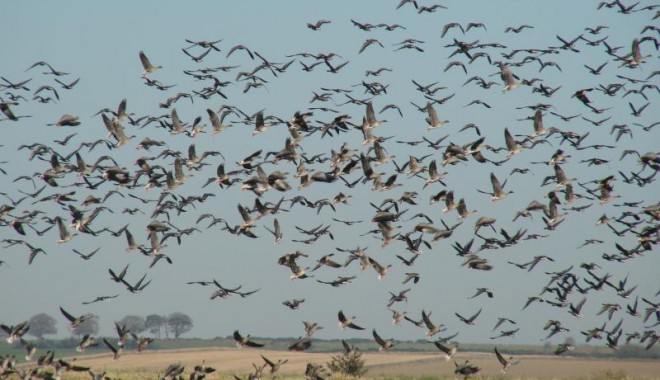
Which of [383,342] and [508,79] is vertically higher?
[508,79]

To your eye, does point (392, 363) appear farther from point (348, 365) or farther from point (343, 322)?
point (343, 322)

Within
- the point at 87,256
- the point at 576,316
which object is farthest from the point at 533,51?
the point at 87,256

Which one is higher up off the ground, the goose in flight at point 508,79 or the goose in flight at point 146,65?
the goose in flight at point 146,65

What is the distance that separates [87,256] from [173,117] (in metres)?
7.59

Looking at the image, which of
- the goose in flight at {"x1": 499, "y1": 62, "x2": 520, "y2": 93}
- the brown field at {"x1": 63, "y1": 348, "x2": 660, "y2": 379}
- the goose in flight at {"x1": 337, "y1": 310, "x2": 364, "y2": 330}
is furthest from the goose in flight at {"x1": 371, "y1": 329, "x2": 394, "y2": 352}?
the brown field at {"x1": 63, "y1": 348, "x2": 660, "y2": 379}

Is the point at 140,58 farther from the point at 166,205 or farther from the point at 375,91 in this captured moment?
the point at 375,91

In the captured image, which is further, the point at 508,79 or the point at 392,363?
the point at 392,363

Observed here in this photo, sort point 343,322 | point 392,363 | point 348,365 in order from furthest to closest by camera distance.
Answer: point 392,363, point 348,365, point 343,322

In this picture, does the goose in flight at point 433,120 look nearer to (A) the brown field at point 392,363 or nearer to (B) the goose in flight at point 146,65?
(B) the goose in flight at point 146,65

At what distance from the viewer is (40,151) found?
1722 inches

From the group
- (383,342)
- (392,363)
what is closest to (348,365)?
(383,342)

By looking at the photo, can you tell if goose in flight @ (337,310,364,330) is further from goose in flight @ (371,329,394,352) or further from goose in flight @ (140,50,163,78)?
goose in flight @ (140,50,163,78)

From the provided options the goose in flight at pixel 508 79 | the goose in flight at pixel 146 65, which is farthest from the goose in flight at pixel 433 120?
the goose in flight at pixel 146 65

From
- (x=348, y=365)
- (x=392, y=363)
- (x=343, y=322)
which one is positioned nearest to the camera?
(x=343, y=322)
